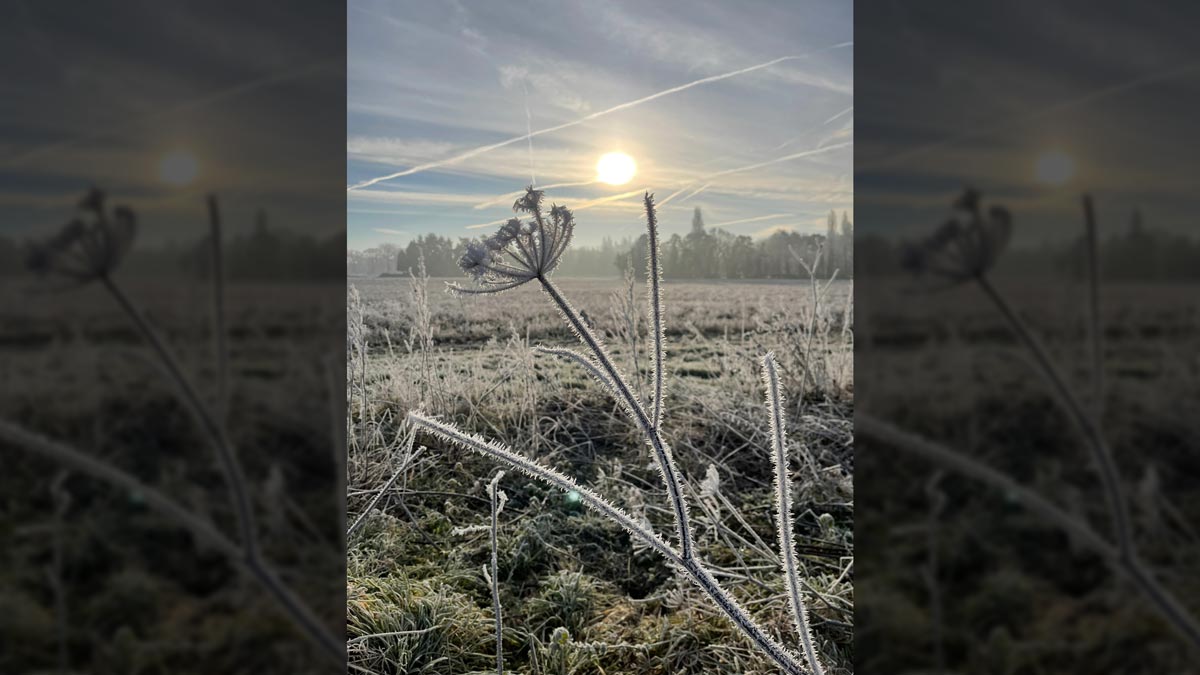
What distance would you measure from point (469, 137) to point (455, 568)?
1109 millimetres

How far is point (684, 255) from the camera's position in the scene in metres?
2.02
